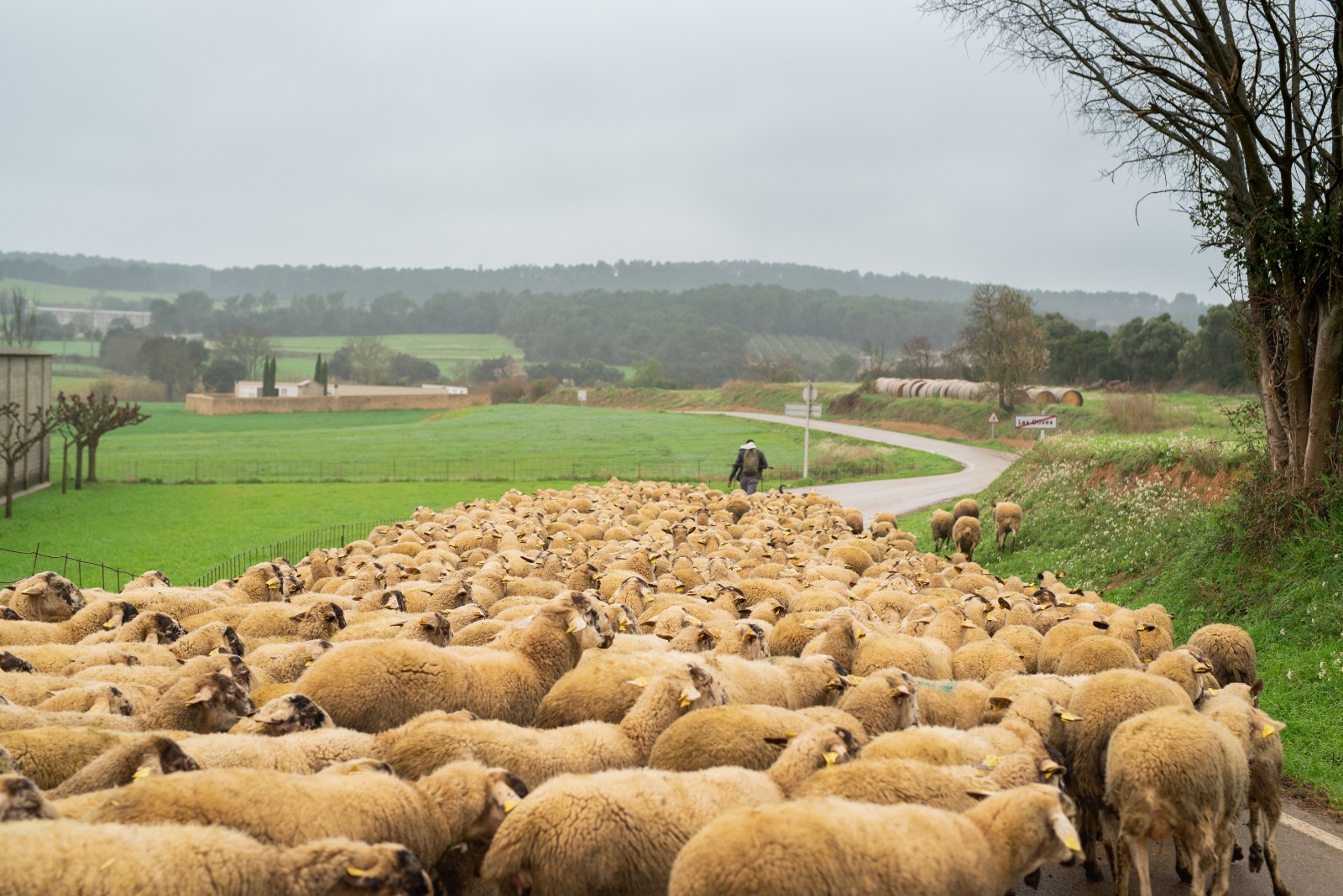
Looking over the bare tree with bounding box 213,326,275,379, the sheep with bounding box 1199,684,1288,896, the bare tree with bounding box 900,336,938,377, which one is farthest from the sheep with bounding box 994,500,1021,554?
the bare tree with bounding box 213,326,275,379

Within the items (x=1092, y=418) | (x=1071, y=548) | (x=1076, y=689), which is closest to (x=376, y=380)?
(x=1092, y=418)

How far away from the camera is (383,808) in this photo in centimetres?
484

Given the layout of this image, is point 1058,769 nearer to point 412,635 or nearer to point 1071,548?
point 412,635

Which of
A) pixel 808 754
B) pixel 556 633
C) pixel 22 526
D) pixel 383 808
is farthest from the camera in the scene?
pixel 22 526

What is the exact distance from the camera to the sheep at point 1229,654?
905 centimetres

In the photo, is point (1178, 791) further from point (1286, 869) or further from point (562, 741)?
point (562, 741)

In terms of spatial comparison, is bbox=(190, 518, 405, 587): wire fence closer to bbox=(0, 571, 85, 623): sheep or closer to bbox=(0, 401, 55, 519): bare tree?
bbox=(0, 571, 85, 623): sheep

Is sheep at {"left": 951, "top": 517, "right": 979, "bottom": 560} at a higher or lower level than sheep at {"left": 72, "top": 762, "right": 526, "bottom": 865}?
lower

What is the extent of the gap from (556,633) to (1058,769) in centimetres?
377

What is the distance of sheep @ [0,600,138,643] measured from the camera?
30.8 ft

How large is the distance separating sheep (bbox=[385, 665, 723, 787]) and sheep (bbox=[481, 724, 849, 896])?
76cm

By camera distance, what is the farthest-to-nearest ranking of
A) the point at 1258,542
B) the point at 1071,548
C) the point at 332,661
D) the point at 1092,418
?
the point at 1092,418 → the point at 1071,548 → the point at 1258,542 → the point at 332,661

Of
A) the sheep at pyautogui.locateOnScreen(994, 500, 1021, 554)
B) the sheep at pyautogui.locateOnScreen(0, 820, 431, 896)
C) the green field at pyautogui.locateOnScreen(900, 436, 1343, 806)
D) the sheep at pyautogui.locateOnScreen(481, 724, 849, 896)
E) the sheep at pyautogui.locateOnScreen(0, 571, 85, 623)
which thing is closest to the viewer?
the sheep at pyautogui.locateOnScreen(0, 820, 431, 896)

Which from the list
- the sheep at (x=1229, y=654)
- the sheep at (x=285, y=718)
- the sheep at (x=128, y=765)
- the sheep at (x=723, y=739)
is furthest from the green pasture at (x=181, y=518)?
the sheep at (x=1229, y=654)
